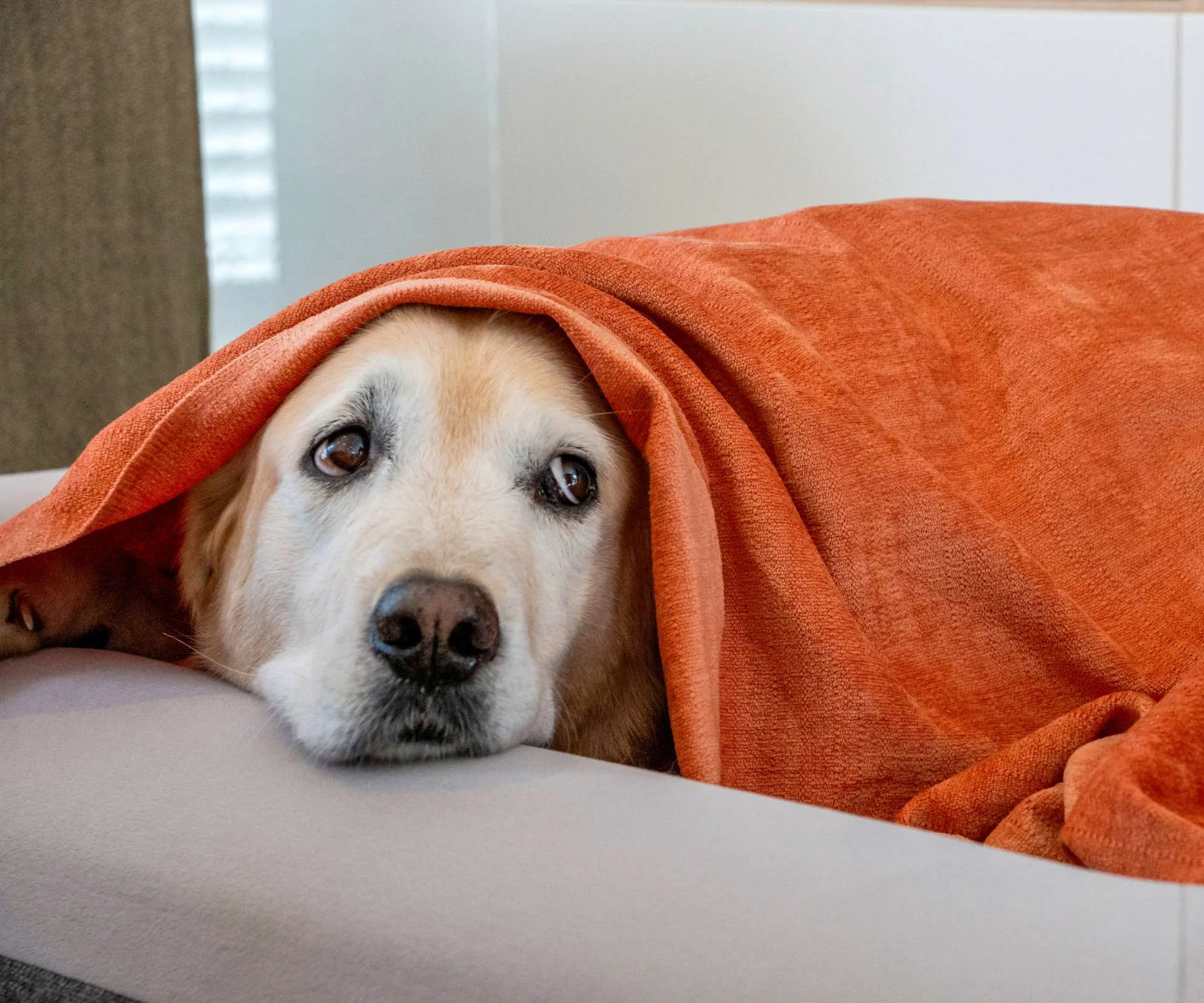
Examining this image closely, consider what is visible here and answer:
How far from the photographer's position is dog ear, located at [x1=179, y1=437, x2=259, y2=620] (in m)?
1.52

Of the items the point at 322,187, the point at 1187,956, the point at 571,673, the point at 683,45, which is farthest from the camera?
the point at 322,187

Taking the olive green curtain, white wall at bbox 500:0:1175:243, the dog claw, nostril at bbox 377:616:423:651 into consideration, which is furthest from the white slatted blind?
nostril at bbox 377:616:423:651

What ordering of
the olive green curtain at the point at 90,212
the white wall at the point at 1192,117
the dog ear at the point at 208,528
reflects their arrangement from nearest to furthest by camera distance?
1. the dog ear at the point at 208,528
2. the olive green curtain at the point at 90,212
3. the white wall at the point at 1192,117

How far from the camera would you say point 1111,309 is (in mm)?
1676

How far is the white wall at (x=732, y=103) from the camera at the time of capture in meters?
2.81

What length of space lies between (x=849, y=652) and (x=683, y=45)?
217cm

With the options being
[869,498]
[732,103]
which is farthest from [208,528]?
[732,103]

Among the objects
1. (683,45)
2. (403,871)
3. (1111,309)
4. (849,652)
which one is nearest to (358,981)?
(403,871)

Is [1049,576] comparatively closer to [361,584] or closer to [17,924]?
[361,584]

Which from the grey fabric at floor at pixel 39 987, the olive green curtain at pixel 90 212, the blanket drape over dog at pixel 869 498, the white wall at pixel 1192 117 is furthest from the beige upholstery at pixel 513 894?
the white wall at pixel 1192 117

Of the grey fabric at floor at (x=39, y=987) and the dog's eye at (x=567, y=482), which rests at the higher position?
the dog's eye at (x=567, y=482)

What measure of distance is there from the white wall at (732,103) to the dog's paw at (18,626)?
214 cm

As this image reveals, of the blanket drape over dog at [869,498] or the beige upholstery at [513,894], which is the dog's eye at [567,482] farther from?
the beige upholstery at [513,894]

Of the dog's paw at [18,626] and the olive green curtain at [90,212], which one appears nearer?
the dog's paw at [18,626]
